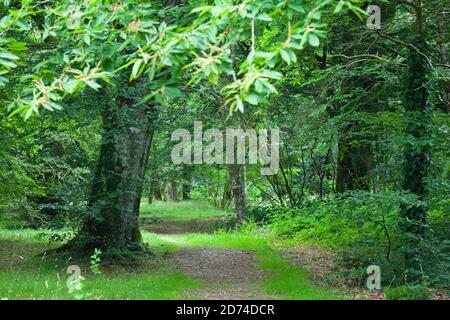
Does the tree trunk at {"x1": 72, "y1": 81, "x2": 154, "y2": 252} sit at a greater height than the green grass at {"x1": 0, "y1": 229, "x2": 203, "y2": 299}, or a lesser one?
greater

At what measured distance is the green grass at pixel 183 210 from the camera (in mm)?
30675

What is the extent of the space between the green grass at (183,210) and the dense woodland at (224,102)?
13.2 metres

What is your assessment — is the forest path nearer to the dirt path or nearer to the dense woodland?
the dirt path

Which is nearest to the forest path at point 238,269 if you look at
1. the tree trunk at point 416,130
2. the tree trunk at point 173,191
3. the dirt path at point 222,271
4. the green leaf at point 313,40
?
the dirt path at point 222,271

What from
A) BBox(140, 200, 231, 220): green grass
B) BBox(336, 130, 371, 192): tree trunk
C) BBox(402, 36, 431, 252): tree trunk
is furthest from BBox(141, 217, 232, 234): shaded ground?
BBox(402, 36, 431, 252): tree trunk

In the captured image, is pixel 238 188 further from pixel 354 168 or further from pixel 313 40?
pixel 313 40

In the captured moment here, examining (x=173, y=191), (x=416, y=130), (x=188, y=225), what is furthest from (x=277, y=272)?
(x=173, y=191)

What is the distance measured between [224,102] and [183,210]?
23750mm

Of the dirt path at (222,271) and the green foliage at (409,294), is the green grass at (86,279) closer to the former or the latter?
the dirt path at (222,271)

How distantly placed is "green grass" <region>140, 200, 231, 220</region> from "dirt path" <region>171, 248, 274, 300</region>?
14859mm

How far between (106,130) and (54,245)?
5014 millimetres

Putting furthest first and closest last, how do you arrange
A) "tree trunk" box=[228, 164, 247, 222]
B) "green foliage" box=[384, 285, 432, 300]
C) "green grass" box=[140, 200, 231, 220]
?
"green grass" box=[140, 200, 231, 220] < "tree trunk" box=[228, 164, 247, 222] < "green foliage" box=[384, 285, 432, 300]

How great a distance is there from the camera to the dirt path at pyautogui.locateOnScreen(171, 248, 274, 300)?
8281mm

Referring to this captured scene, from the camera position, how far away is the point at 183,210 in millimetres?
33719
